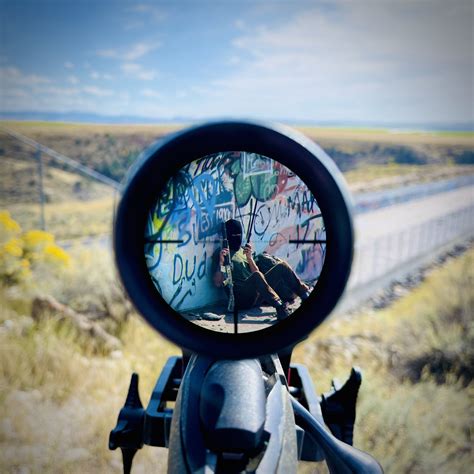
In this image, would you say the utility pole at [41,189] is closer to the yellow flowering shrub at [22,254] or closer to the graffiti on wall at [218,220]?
the yellow flowering shrub at [22,254]

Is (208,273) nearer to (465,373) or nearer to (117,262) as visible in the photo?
(117,262)

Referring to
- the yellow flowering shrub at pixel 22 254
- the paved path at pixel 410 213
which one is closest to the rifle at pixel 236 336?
the yellow flowering shrub at pixel 22 254

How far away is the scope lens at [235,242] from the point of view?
1229mm

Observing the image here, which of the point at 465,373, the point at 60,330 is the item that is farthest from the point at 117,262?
the point at 465,373

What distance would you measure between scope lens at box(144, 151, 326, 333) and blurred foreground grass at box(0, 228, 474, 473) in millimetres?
1561

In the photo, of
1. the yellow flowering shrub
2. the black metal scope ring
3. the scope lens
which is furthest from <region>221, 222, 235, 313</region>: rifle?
the yellow flowering shrub

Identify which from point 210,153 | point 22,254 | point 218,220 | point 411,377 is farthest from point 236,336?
point 22,254

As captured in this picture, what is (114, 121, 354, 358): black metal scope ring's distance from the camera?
3.53 ft

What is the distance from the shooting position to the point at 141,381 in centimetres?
439

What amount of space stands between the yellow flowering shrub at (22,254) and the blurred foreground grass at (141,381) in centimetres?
14

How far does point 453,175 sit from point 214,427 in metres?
28.4

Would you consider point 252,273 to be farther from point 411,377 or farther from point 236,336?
point 411,377

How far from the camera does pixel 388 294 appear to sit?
398 inches

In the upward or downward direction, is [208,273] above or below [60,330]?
above
